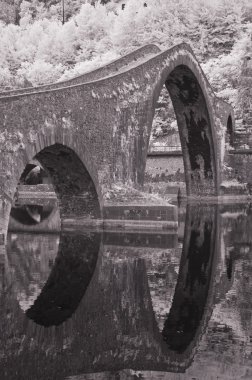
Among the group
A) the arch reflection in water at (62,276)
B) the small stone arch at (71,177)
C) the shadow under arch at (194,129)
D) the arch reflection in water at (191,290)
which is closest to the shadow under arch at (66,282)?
the arch reflection in water at (62,276)

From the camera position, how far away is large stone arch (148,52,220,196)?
3447 cm

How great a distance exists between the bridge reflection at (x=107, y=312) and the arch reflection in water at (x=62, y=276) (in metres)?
0.02

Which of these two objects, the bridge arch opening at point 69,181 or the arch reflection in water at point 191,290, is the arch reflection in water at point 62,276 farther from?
the bridge arch opening at point 69,181

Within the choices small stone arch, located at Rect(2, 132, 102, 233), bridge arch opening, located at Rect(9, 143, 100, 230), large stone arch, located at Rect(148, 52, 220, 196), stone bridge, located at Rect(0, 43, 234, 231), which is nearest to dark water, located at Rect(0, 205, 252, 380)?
stone bridge, located at Rect(0, 43, 234, 231)

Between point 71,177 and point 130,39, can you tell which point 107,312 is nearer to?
point 71,177

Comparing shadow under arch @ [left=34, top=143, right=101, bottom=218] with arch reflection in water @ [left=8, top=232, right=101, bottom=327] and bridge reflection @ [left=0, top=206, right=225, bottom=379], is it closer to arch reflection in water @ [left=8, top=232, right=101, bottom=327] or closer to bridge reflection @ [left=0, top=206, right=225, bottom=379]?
arch reflection in water @ [left=8, top=232, right=101, bottom=327]

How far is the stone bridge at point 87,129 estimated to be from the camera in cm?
1602

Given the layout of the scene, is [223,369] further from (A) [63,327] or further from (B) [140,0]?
(B) [140,0]

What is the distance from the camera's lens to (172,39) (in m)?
79.4

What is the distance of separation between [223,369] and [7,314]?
11.4ft

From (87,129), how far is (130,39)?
68.0 meters

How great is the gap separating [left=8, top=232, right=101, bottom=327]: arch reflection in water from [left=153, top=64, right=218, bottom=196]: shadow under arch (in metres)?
17.3

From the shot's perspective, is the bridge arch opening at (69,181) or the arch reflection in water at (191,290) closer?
the arch reflection in water at (191,290)

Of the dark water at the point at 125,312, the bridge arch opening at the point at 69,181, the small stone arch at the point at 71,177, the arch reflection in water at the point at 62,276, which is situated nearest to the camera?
the dark water at the point at 125,312
